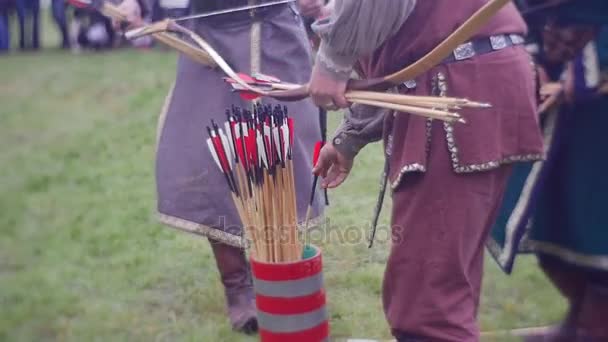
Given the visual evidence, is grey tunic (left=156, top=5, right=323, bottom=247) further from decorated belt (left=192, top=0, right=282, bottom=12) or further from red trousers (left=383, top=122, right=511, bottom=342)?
red trousers (left=383, top=122, right=511, bottom=342)

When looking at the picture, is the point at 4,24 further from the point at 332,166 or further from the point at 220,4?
the point at 332,166

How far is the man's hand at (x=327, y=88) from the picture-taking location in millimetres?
1932

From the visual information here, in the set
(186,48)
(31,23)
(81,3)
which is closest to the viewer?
(186,48)

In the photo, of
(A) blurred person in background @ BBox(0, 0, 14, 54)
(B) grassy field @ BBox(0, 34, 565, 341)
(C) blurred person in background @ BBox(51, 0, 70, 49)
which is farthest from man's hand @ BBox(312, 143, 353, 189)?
(A) blurred person in background @ BBox(0, 0, 14, 54)

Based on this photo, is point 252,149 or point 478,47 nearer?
point 478,47

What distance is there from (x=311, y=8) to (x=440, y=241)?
117 centimetres

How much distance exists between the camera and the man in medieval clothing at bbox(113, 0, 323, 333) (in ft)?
9.38

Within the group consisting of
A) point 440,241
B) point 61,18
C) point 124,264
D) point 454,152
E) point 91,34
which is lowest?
point 124,264

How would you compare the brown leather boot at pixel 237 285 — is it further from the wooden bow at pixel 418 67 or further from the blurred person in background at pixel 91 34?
the blurred person in background at pixel 91 34

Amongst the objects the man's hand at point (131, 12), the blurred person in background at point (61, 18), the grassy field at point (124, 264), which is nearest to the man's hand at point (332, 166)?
the grassy field at point (124, 264)

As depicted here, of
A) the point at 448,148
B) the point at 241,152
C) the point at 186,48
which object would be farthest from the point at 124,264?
the point at 448,148

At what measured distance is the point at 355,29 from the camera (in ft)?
5.98

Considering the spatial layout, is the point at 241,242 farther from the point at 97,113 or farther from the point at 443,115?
the point at 97,113

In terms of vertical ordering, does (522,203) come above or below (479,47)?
below
